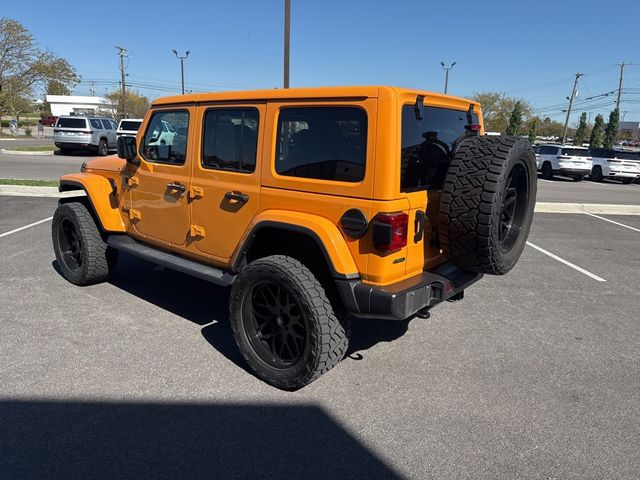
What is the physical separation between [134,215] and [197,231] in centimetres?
106

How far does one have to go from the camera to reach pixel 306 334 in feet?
10.2

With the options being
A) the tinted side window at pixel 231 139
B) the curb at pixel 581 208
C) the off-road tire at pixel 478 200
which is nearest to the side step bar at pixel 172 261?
the tinted side window at pixel 231 139

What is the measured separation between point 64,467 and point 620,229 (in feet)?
32.7

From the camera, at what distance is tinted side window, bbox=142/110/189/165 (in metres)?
4.05

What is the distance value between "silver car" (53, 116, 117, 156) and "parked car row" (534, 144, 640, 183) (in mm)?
20703

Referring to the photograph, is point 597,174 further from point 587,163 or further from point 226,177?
point 226,177

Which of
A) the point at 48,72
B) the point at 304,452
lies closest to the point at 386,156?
the point at 304,452

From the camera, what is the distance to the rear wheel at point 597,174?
2225 cm

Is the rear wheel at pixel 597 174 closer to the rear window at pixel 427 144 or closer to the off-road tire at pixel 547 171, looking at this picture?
the off-road tire at pixel 547 171

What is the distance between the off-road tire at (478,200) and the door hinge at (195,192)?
6.11 ft

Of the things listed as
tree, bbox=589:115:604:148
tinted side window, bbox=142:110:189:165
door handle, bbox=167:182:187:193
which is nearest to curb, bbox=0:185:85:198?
tinted side window, bbox=142:110:189:165

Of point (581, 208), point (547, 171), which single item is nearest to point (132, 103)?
point (547, 171)

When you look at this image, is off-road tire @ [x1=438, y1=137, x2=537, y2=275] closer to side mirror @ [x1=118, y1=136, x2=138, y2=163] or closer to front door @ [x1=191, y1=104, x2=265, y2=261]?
front door @ [x1=191, y1=104, x2=265, y2=261]

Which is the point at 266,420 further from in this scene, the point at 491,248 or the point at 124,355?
the point at 491,248
